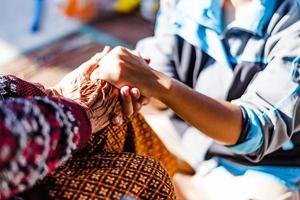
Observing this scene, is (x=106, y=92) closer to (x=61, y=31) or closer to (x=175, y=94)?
(x=175, y=94)

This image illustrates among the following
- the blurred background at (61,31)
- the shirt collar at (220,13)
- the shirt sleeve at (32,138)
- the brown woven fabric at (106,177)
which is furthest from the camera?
the blurred background at (61,31)

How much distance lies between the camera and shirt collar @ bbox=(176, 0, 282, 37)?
1171 mm

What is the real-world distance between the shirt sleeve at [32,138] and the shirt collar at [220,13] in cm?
54

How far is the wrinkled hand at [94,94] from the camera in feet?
3.53

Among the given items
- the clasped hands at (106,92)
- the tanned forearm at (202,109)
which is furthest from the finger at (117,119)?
the tanned forearm at (202,109)

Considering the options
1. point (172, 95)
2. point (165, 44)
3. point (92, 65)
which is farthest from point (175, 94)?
point (165, 44)

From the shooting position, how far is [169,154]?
4.39 ft

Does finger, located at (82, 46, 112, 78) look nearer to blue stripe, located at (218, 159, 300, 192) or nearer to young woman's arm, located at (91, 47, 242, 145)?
young woman's arm, located at (91, 47, 242, 145)

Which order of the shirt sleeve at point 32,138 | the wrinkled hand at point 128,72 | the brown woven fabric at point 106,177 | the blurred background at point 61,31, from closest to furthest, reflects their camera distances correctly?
the shirt sleeve at point 32,138
the brown woven fabric at point 106,177
the wrinkled hand at point 128,72
the blurred background at point 61,31

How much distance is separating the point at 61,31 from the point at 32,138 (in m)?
1.97

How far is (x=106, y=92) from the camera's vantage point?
1.10 meters

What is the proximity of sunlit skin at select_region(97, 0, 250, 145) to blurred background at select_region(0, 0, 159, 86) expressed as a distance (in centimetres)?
111

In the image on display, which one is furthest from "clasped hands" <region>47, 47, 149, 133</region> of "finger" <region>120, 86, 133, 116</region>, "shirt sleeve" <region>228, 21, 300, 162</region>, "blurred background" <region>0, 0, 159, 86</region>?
"blurred background" <region>0, 0, 159, 86</region>

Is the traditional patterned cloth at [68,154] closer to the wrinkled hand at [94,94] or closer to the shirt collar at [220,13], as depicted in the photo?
the wrinkled hand at [94,94]
